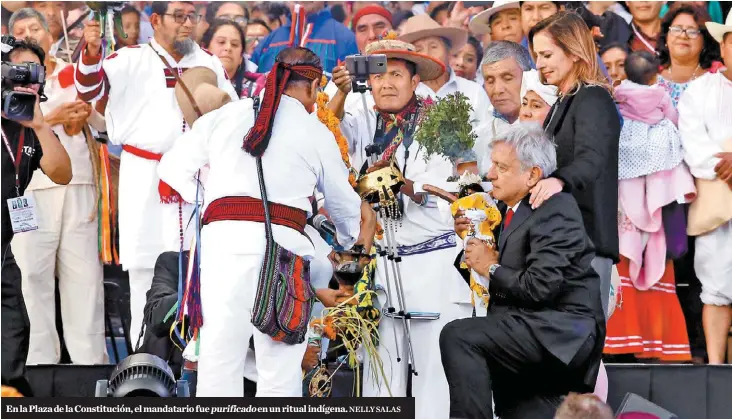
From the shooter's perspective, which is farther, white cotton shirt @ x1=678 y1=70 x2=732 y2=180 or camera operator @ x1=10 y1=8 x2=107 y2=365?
camera operator @ x1=10 y1=8 x2=107 y2=365

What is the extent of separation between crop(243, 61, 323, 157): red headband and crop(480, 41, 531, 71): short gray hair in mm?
915

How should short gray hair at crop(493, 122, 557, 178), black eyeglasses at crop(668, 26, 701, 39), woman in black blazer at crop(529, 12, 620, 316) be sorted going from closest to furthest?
short gray hair at crop(493, 122, 557, 178) < woman in black blazer at crop(529, 12, 620, 316) < black eyeglasses at crop(668, 26, 701, 39)

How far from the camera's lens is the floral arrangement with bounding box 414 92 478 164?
631cm

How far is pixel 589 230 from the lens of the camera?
5730 millimetres

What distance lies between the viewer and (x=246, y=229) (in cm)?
593

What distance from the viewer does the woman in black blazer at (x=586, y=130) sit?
18.7ft

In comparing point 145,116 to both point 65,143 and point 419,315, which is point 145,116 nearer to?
point 65,143

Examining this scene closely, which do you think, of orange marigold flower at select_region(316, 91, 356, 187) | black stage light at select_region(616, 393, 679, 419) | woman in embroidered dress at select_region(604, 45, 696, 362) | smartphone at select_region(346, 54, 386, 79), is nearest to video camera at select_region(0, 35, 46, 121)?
orange marigold flower at select_region(316, 91, 356, 187)

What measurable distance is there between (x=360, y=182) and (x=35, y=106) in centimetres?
159

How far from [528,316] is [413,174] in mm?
1343

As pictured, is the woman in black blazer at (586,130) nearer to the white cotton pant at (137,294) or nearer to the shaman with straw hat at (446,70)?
the shaman with straw hat at (446,70)

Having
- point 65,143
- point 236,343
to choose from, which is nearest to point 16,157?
point 65,143

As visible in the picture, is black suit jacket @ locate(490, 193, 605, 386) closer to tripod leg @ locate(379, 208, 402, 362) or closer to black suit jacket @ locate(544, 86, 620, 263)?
black suit jacket @ locate(544, 86, 620, 263)

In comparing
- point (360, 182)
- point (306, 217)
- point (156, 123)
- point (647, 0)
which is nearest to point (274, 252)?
point (306, 217)
